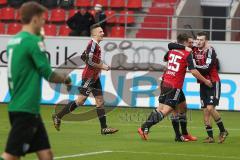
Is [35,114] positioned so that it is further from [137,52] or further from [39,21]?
[137,52]

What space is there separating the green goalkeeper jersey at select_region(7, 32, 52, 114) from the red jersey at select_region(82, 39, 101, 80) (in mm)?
8354

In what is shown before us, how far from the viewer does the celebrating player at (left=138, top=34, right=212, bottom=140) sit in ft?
50.1

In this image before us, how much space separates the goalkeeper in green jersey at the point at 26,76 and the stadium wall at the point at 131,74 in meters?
12.3

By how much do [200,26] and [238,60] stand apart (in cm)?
340

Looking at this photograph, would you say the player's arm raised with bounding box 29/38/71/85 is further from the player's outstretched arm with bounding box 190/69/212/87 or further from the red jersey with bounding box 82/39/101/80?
the red jersey with bounding box 82/39/101/80

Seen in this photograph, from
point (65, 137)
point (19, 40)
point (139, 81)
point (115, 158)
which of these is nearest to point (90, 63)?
point (65, 137)

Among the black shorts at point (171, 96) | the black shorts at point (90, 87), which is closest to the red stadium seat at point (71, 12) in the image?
the black shorts at point (90, 87)

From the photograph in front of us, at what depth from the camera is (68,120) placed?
19.4 m

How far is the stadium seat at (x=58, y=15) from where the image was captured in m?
29.9

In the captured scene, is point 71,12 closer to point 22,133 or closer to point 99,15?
point 99,15

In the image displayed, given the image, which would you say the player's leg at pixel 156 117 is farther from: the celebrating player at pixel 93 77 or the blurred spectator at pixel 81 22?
the blurred spectator at pixel 81 22

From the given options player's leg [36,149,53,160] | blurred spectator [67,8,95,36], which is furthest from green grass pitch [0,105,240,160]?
blurred spectator [67,8,95,36]

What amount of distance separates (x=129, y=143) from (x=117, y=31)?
14186mm

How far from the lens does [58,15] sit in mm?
29984
